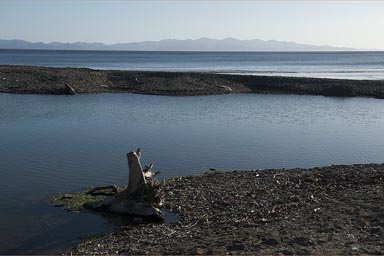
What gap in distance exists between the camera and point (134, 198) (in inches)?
565

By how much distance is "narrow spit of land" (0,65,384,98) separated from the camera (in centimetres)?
4812

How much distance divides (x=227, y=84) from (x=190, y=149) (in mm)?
30900

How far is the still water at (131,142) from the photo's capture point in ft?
45.3

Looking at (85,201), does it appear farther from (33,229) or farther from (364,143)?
(364,143)

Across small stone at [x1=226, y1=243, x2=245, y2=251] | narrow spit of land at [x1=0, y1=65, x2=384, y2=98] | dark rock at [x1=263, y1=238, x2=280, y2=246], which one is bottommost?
small stone at [x1=226, y1=243, x2=245, y2=251]

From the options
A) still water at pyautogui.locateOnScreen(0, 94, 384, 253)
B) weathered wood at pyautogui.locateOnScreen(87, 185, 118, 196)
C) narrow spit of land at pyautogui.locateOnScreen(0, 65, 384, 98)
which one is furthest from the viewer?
narrow spit of land at pyautogui.locateOnScreen(0, 65, 384, 98)

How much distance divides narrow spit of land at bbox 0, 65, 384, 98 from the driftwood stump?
1290 inches

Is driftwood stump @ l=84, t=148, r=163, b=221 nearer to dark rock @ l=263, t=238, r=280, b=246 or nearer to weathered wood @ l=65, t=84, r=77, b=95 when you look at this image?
dark rock @ l=263, t=238, r=280, b=246

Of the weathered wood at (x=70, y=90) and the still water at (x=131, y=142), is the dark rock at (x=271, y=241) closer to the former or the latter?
the still water at (x=131, y=142)

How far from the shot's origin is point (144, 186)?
14320 mm

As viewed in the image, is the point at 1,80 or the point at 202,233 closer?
the point at 202,233

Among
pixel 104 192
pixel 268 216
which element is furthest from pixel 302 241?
pixel 104 192

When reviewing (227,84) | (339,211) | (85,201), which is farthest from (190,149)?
(227,84)

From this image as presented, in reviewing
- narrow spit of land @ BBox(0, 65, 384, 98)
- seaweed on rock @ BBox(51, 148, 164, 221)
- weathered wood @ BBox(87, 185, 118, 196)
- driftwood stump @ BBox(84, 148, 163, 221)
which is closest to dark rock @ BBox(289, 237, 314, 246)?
seaweed on rock @ BBox(51, 148, 164, 221)
